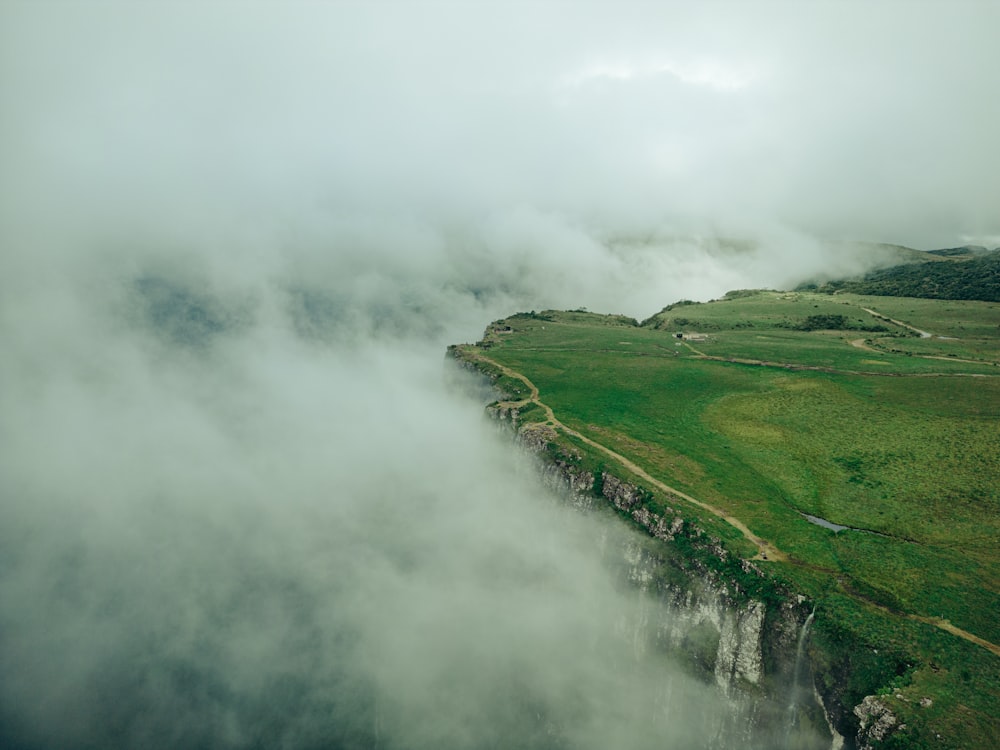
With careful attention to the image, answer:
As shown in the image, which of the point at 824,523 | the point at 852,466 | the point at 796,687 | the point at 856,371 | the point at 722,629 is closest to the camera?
the point at 796,687

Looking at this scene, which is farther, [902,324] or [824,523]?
[902,324]

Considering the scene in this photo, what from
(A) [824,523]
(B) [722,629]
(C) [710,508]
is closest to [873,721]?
(B) [722,629]

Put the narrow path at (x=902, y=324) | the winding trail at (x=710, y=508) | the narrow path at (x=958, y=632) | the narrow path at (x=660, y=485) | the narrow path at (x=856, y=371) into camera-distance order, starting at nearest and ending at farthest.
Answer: the narrow path at (x=958, y=632) → the winding trail at (x=710, y=508) → the narrow path at (x=660, y=485) → the narrow path at (x=856, y=371) → the narrow path at (x=902, y=324)

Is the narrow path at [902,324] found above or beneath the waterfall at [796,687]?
above

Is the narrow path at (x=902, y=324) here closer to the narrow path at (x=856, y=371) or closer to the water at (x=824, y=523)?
the narrow path at (x=856, y=371)

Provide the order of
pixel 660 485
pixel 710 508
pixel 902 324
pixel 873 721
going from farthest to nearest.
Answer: pixel 902 324, pixel 660 485, pixel 710 508, pixel 873 721

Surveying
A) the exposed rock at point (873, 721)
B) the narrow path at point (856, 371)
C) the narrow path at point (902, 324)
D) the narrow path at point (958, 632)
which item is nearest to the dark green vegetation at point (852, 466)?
the narrow path at point (958, 632)

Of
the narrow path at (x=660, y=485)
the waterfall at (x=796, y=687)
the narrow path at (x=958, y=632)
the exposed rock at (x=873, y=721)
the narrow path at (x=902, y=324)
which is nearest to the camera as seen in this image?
the exposed rock at (x=873, y=721)

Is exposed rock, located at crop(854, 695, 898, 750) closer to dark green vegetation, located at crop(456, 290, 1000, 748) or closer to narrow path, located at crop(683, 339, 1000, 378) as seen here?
dark green vegetation, located at crop(456, 290, 1000, 748)

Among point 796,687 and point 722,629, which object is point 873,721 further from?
point 722,629
